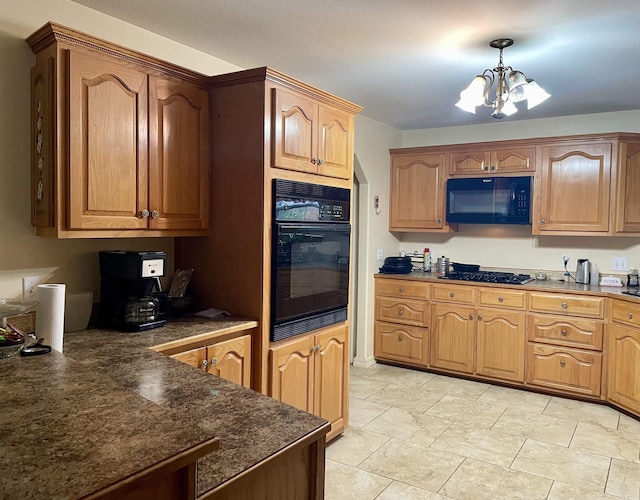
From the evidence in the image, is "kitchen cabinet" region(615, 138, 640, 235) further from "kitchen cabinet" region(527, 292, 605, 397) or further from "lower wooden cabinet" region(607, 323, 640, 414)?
"lower wooden cabinet" region(607, 323, 640, 414)

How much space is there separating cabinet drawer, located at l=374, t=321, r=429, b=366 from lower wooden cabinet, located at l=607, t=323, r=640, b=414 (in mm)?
1484

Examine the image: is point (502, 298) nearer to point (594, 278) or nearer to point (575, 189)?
point (594, 278)

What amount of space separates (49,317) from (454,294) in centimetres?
340

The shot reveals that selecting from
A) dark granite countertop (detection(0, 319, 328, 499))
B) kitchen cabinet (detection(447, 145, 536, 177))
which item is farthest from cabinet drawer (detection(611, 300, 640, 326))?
dark granite countertop (detection(0, 319, 328, 499))

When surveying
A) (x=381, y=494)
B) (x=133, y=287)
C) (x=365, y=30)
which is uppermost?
(x=365, y=30)

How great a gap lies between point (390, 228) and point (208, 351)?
315 cm

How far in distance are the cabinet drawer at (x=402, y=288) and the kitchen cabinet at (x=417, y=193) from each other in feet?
1.97

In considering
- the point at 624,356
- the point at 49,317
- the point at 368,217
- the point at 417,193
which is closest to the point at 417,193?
the point at 417,193

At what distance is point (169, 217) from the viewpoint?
2.52m

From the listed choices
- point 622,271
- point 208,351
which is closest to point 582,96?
point 622,271

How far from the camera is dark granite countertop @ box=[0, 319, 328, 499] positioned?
2.82 feet

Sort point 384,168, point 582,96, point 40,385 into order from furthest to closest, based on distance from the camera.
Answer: point 384,168
point 582,96
point 40,385

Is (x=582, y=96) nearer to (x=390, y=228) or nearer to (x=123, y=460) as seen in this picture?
(x=390, y=228)

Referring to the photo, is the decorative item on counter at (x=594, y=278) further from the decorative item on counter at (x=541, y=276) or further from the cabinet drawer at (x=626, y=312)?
the cabinet drawer at (x=626, y=312)
